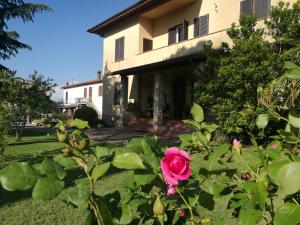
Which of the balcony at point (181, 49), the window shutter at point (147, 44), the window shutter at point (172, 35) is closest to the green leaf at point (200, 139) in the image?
the balcony at point (181, 49)

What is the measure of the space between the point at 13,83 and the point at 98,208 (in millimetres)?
15312

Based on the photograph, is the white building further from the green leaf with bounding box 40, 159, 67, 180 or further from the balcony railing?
the green leaf with bounding box 40, 159, 67, 180

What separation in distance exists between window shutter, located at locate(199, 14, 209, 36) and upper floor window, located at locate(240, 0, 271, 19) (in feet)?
7.25

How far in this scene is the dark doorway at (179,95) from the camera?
70.7 feet

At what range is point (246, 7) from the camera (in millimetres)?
15594

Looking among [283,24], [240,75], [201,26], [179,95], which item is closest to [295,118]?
[240,75]

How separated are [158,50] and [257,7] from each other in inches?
250

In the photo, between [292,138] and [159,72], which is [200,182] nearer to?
[292,138]

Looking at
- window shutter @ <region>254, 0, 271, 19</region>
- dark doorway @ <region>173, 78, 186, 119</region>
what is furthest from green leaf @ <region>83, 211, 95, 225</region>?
dark doorway @ <region>173, 78, 186, 119</region>

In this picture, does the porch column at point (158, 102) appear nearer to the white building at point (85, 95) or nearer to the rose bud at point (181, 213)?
the rose bud at point (181, 213)

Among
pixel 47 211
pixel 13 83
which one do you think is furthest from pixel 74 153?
pixel 13 83

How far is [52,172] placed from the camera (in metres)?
0.99

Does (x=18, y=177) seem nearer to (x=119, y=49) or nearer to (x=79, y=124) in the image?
(x=79, y=124)

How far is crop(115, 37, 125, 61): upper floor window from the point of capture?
2372cm
